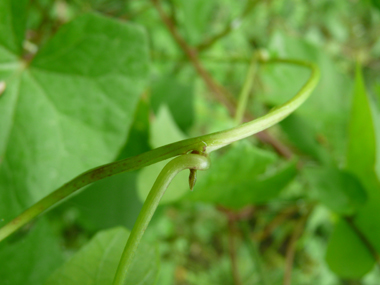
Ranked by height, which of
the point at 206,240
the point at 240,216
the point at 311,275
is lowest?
the point at 311,275

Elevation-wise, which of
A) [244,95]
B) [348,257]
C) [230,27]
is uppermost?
[230,27]

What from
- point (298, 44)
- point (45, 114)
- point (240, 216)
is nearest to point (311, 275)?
point (240, 216)

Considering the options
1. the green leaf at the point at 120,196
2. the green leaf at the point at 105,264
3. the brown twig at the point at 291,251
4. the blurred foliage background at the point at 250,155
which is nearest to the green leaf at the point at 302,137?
the blurred foliage background at the point at 250,155

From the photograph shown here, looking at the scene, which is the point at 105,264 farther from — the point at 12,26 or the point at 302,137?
the point at 302,137

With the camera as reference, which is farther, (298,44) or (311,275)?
(311,275)

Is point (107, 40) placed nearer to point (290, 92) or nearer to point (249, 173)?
point (249, 173)

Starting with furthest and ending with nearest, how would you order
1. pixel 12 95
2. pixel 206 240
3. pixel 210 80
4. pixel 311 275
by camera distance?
pixel 206 240 → pixel 311 275 → pixel 210 80 → pixel 12 95

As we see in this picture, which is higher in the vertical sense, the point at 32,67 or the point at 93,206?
the point at 32,67

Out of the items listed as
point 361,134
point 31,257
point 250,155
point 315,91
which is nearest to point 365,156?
point 361,134
